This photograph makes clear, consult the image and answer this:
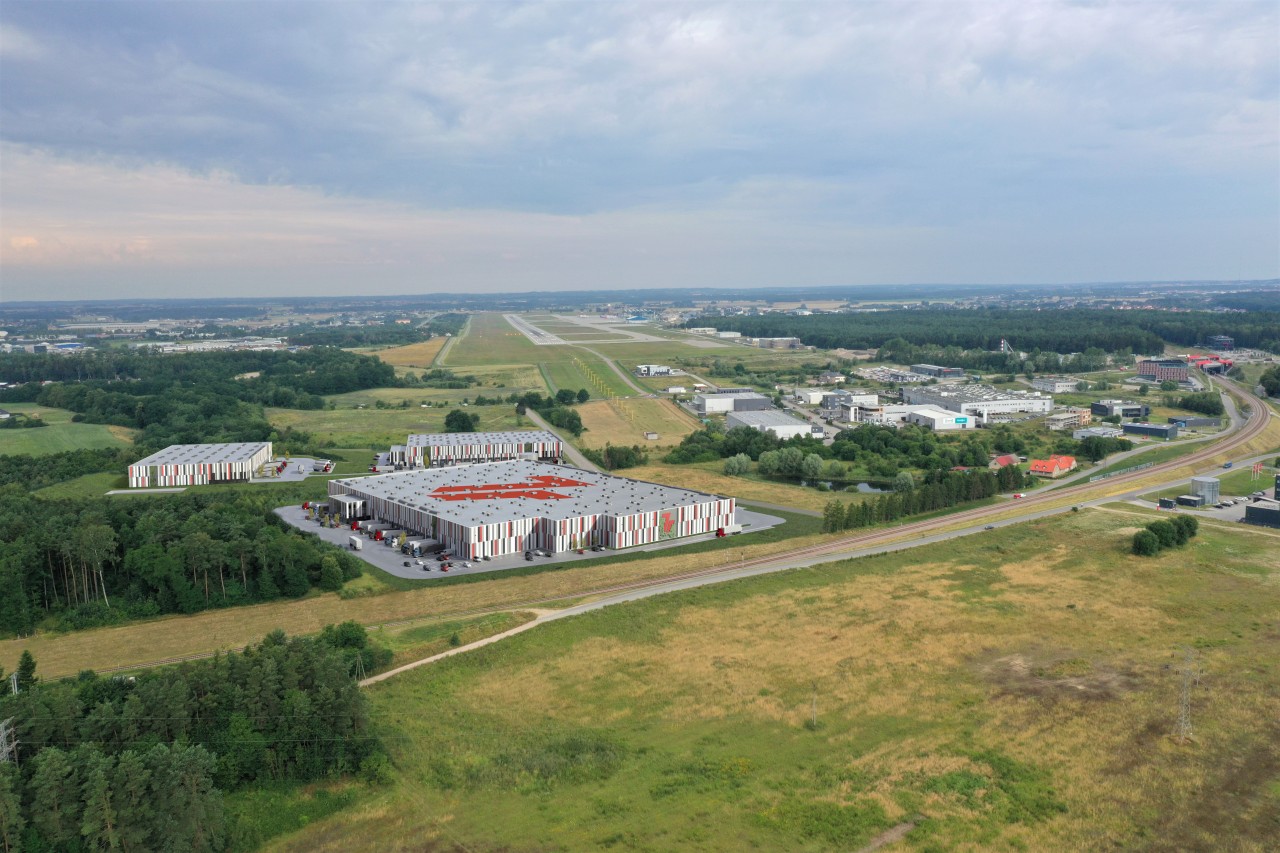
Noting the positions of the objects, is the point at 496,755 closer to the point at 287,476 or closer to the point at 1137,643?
the point at 1137,643

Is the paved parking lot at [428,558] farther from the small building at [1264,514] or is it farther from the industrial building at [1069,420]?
the industrial building at [1069,420]

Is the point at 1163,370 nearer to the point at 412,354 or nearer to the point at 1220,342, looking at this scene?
the point at 1220,342

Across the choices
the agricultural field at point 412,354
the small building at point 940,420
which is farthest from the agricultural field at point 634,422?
the agricultural field at point 412,354

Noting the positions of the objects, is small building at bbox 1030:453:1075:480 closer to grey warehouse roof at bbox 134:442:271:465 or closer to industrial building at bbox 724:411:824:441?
industrial building at bbox 724:411:824:441

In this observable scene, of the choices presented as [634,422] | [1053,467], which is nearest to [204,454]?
[634,422]

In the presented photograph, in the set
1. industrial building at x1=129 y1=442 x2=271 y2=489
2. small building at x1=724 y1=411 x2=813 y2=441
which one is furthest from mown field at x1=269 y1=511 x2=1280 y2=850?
industrial building at x1=129 y1=442 x2=271 y2=489

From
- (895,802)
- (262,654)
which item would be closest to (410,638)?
(262,654)
